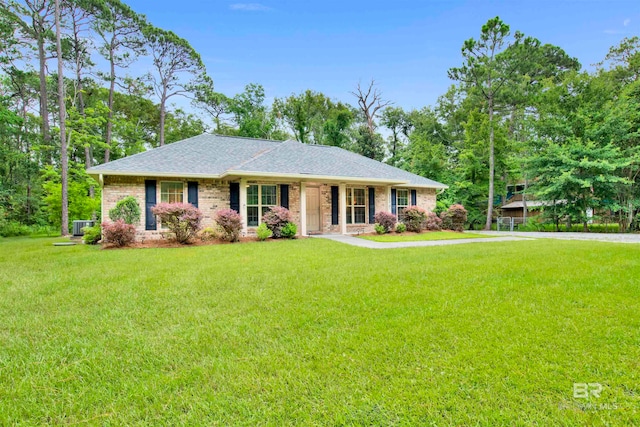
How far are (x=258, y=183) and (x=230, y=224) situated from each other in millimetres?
2444

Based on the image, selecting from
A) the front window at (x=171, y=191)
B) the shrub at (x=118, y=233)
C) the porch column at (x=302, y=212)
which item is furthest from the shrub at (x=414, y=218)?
the shrub at (x=118, y=233)

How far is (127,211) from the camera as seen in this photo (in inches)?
417

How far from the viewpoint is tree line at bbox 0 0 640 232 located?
16000 mm

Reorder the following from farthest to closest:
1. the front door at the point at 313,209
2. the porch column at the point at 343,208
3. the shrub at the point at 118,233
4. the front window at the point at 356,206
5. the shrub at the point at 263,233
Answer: the front window at the point at 356,206
the front door at the point at 313,209
the porch column at the point at 343,208
the shrub at the point at 263,233
the shrub at the point at 118,233

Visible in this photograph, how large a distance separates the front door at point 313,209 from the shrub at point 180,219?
207 inches

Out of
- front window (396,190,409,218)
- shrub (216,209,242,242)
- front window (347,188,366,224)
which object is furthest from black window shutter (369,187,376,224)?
shrub (216,209,242,242)

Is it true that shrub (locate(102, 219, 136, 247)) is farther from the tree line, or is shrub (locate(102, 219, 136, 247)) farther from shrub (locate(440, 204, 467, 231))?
shrub (locate(440, 204, 467, 231))

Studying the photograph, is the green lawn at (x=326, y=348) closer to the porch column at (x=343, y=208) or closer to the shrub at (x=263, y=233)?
the shrub at (x=263, y=233)

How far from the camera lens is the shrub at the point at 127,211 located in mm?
10469

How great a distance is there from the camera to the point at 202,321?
3477 mm

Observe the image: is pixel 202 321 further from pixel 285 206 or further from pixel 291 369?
pixel 285 206

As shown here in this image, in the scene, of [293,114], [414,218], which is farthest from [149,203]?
[293,114]

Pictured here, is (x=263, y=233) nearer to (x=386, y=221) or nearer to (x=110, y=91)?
(x=386, y=221)

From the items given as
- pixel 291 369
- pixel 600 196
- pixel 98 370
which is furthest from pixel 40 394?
pixel 600 196
